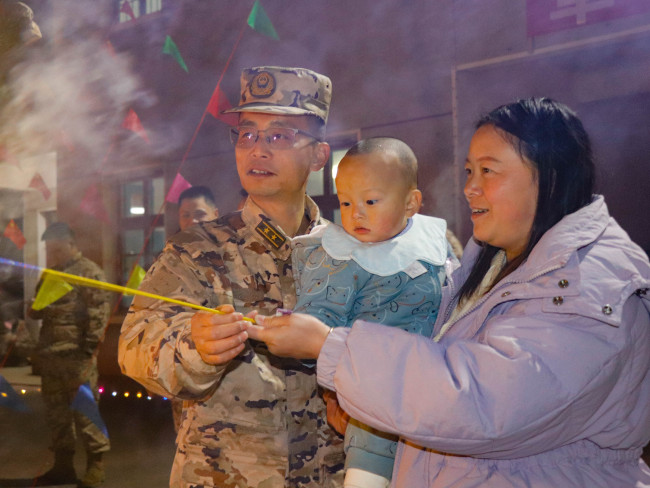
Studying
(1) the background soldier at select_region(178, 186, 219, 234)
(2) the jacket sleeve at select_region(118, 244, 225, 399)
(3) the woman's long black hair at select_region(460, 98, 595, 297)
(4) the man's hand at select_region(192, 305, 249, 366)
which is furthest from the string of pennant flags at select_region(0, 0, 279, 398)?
(3) the woman's long black hair at select_region(460, 98, 595, 297)

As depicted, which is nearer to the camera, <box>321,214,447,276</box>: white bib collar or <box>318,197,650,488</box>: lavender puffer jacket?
<box>318,197,650,488</box>: lavender puffer jacket

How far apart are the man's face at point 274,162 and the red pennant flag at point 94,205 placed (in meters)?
7.32

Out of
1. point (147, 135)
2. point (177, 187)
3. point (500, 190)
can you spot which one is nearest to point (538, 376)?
point (500, 190)

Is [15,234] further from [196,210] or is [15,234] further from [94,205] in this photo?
[196,210]

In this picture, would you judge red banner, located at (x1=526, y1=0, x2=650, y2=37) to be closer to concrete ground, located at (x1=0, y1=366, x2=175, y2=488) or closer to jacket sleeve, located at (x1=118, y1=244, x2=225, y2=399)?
jacket sleeve, located at (x1=118, y1=244, x2=225, y2=399)

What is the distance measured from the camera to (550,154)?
4.57 ft

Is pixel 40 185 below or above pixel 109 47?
below

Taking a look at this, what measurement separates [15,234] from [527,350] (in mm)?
11508

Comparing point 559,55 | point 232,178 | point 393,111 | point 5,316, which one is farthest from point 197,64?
point 5,316

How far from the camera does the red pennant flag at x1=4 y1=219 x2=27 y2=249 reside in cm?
1053

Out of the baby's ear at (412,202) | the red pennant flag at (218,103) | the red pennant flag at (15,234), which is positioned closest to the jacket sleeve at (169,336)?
the baby's ear at (412,202)

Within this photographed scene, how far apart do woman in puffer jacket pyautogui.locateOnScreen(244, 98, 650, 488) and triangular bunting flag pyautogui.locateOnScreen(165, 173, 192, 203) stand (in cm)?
654

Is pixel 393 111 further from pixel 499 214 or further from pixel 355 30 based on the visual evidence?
pixel 499 214

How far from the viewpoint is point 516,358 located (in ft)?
3.69
